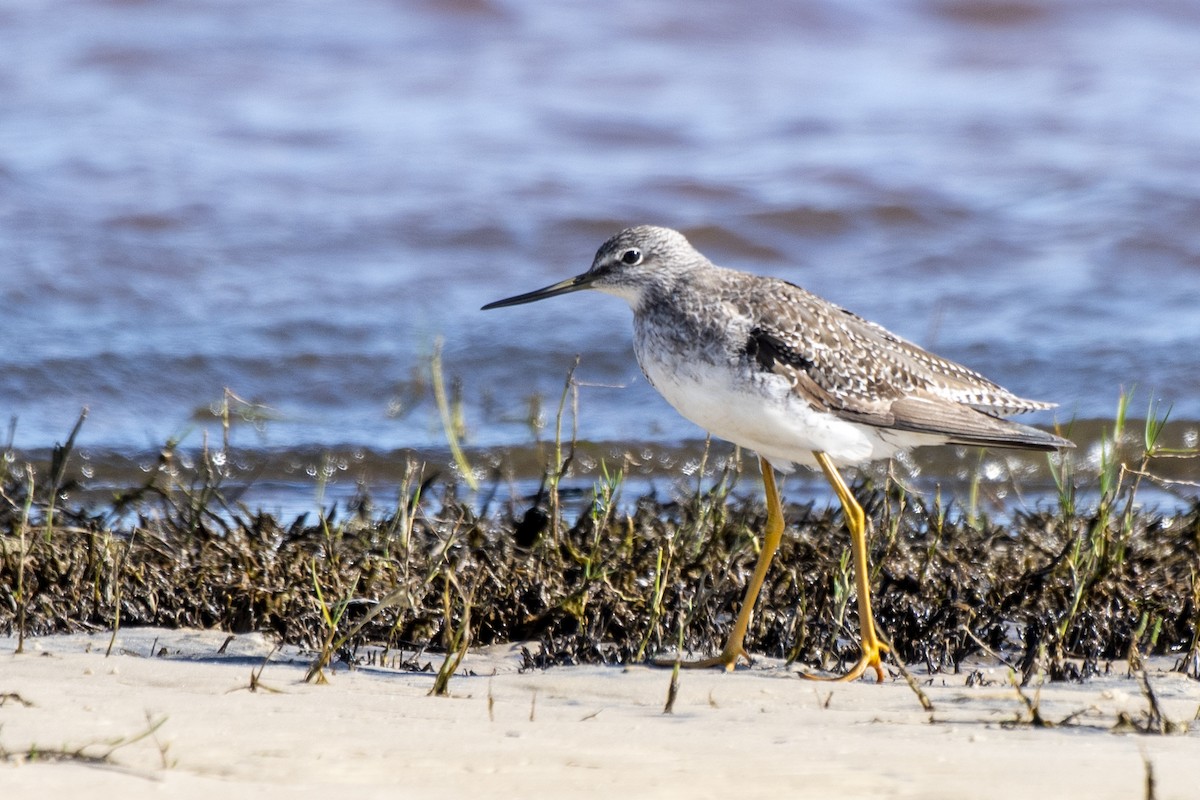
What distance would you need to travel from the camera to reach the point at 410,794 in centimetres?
275

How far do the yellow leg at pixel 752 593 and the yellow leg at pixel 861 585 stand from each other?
0.63ft

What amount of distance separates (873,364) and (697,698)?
4.35 ft

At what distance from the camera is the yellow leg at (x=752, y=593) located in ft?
13.7

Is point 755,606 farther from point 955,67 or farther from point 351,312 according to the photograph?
point 955,67

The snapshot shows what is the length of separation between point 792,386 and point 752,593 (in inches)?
24.0

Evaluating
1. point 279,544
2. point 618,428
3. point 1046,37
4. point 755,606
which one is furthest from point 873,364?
point 1046,37

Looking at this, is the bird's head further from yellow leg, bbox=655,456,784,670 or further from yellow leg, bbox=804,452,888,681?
yellow leg, bbox=804,452,888,681

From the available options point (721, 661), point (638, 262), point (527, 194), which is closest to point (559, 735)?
point (721, 661)

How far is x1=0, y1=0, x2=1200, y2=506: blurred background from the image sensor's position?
27.4ft

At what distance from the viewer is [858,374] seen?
4566 mm

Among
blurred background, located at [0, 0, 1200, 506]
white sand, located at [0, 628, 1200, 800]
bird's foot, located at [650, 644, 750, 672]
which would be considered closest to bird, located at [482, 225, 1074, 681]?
bird's foot, located at [650, 644, 750, 672]

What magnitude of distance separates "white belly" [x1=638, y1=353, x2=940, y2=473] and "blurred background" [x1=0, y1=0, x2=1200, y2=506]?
9.29 feet

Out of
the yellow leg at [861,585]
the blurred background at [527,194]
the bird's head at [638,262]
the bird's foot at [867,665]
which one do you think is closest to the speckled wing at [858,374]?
the yellow leg at [861,585]

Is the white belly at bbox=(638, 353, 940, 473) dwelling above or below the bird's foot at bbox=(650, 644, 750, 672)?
above
